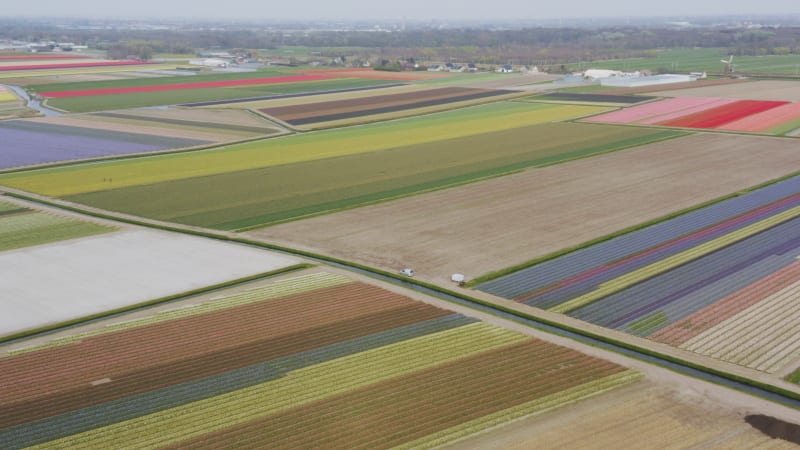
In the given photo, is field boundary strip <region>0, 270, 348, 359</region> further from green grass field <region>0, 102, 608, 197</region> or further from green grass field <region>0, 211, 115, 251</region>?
green grass field <region>0, 102, 608, 197</region>

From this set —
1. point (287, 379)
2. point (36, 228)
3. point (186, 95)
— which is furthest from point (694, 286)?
point (186, 95)

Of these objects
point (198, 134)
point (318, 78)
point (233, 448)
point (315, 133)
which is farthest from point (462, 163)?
point (318, 78)

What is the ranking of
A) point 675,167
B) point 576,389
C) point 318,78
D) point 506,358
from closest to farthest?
point 576,389 → point 506,358 → point 675,167 → point 318,78

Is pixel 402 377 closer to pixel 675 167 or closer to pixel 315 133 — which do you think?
pixel 675 167

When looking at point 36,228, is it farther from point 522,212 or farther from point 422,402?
point 422,402

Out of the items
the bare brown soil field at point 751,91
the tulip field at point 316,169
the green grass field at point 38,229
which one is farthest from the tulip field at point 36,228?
the bare brown soil field at point 751,91

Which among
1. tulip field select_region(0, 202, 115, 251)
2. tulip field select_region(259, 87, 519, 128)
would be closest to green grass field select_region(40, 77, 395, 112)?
tulip field select_region(259, 87, 519, 128)

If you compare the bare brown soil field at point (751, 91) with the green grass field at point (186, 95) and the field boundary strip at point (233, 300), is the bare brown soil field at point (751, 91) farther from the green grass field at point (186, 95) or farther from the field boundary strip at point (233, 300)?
the field boundary strip at point (233, 300)
